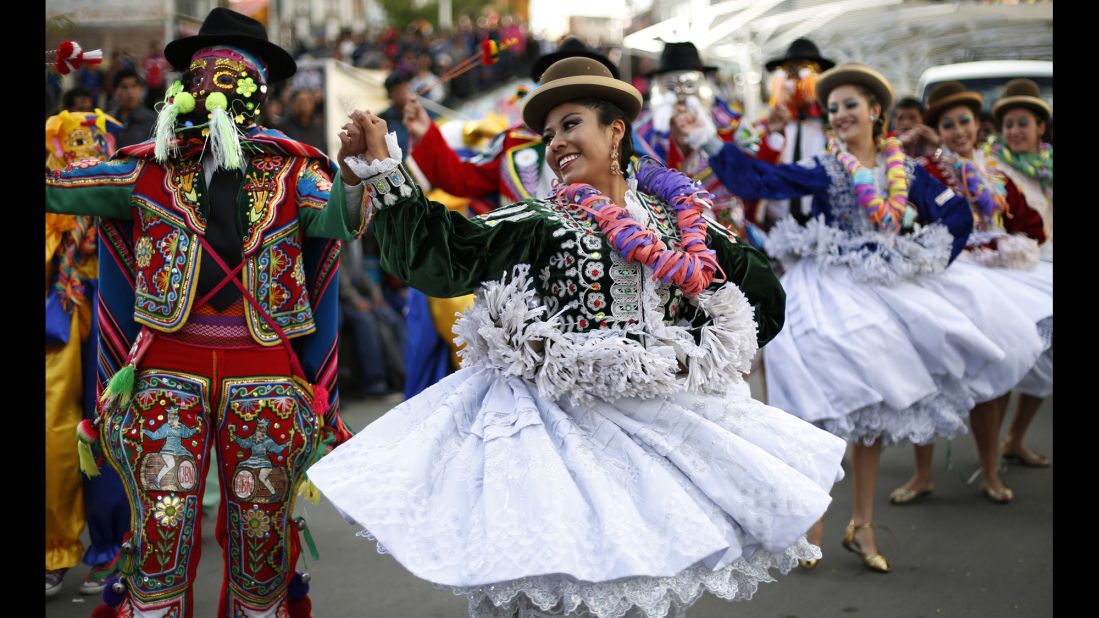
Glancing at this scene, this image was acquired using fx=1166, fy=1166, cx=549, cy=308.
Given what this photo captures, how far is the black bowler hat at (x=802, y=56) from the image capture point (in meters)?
8.11

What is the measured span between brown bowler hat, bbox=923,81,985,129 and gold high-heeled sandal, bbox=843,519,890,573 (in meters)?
3.02

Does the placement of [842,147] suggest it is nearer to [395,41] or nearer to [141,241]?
[141,241]

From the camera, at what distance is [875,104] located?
19.3 feet

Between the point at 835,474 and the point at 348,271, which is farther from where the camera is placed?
the point at 348,271

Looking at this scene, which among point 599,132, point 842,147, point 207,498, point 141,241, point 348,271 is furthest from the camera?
point 348,271

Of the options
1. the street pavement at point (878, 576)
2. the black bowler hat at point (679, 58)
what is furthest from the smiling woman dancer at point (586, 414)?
the black bowler hat at point (679, 58)

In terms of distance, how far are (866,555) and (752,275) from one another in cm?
244

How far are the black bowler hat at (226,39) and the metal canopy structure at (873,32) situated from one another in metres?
9.39

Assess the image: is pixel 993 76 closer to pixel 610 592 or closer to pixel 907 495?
pixel 907 495

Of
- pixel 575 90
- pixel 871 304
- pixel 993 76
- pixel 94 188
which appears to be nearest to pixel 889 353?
pixel 871 304

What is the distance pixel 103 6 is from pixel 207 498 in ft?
36.7
